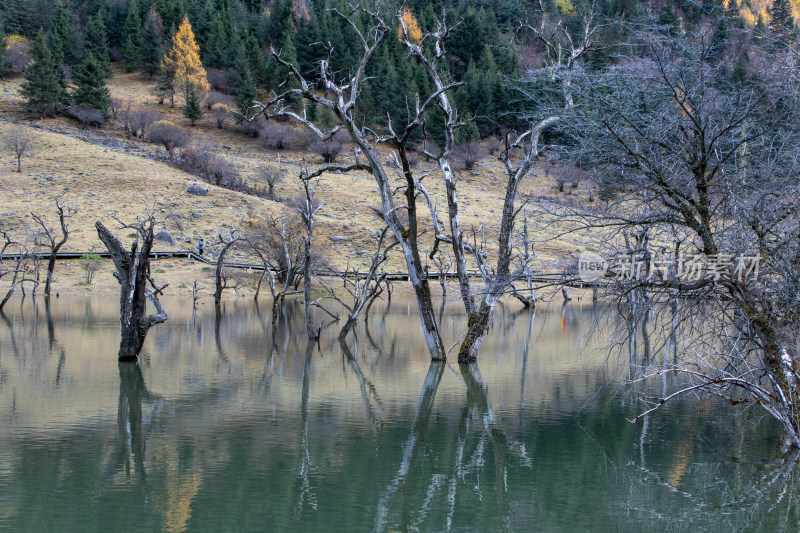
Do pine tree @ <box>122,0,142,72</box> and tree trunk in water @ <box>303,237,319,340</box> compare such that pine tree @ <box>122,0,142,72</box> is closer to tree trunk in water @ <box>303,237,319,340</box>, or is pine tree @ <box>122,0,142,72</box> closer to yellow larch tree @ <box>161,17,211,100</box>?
yellow larch tree @ <box>161,17,211,100</box>

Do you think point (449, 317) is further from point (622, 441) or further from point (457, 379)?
point (622, 441)

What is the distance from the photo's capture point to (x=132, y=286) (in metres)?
15.7

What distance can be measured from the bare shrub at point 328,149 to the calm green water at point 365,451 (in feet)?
142

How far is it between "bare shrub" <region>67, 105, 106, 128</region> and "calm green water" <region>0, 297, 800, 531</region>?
5031 cm

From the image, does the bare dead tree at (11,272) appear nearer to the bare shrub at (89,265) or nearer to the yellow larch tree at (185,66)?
the bare shrub at (89,265)

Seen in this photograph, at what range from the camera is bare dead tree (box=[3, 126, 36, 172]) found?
5078cm

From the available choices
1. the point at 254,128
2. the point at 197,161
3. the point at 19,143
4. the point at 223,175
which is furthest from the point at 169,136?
the point at 19,143

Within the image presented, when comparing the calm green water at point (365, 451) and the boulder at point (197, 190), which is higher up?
the boulder at point (197, 190)

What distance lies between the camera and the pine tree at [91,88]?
63750mm

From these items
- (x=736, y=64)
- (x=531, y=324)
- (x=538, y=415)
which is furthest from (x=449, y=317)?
(x=736, y=64)

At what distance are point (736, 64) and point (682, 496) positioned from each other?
18.8ft

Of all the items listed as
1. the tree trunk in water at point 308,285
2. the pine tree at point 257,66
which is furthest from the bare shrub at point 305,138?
the tree trunk in water at point 308,285

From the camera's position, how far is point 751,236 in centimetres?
874

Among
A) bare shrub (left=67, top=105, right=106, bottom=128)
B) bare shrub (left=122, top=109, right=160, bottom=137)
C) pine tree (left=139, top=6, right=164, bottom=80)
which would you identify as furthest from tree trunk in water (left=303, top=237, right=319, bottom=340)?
pine tree (left=139, top=6, right=164, bottom=80)
